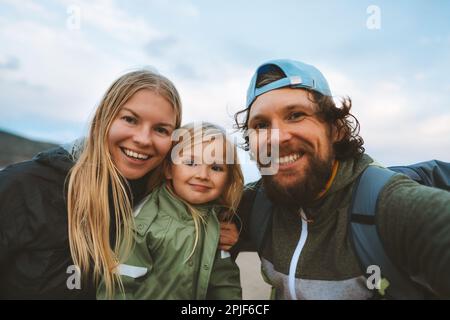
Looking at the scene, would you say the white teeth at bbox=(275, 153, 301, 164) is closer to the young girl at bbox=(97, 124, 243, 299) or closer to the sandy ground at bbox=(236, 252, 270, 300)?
the young girl at bbox=(97, 124, 243, 299)

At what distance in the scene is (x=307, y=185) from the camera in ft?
6.29

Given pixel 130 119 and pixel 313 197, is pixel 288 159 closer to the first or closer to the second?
pixel 313 197

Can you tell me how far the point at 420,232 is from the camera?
143cm

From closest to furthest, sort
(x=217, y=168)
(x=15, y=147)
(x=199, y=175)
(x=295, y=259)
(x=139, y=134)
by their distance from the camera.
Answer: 1. (x=295, y=259)
2. (x=139, y=134)
3. (x=199, y=175)
4. (x=217, y=168)
5. (x=15, y=147)

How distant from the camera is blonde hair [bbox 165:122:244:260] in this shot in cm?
230

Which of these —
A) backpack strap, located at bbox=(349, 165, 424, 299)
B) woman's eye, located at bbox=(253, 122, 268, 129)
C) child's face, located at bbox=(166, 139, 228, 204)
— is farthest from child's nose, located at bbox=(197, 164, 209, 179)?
backpack strap, located at bbox=(349, 165, 424, 299)

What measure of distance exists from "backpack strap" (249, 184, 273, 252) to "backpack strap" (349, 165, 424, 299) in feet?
1.96

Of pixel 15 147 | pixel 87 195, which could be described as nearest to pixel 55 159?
pixel 87 195

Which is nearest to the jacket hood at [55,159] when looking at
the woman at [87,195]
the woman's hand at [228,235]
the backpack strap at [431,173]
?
the woman at [87,195]

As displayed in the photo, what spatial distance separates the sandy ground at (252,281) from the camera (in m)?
3.98

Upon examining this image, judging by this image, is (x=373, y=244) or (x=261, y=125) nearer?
(x=373, y=244)

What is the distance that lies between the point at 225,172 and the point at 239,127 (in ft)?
1.53

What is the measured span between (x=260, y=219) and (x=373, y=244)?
0.76 metres
